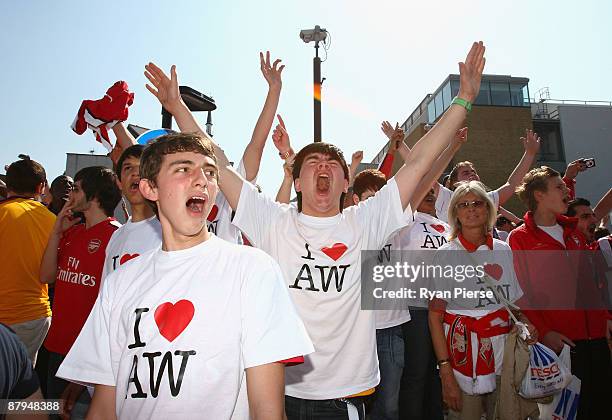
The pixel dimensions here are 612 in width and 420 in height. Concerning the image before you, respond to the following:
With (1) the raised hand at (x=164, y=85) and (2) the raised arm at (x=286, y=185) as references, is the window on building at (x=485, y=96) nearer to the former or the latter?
(2) the raised arm at (x=286, y=185)

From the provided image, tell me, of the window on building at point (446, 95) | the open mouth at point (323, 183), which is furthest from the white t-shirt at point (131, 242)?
the window on building at point (446, 95)

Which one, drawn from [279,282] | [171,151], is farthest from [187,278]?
[171,151]

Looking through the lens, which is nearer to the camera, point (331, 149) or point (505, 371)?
point (331, 149)

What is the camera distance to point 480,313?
135 inches

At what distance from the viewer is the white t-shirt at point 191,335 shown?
5.09 feet

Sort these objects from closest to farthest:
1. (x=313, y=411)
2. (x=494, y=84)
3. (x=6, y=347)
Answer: (x=6, y=347) < (x=313, y=411) < (x=494, y=84)

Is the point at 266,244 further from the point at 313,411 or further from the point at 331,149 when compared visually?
the point at 313,411

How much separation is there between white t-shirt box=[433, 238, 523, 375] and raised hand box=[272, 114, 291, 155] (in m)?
1.96

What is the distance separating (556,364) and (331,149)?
259 cm

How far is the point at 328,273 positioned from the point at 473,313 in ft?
5.25

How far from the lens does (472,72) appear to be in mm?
2975

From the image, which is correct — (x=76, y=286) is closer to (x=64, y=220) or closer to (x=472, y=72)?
(x=64, y=220)

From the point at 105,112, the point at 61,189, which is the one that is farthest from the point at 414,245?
A: the point at 61,189

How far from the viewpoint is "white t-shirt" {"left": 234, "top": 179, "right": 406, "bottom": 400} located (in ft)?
7.95
